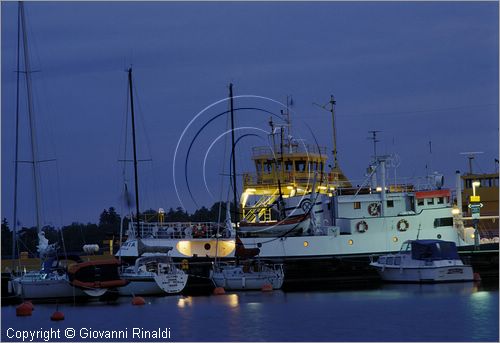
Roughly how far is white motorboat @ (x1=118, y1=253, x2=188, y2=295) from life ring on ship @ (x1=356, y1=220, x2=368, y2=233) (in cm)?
1180

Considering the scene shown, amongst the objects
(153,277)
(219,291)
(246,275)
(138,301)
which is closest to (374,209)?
(246,275)

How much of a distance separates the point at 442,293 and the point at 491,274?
31.7ft

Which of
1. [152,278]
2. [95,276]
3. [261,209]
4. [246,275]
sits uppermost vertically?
[261,209]

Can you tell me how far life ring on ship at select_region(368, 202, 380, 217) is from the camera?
210ft

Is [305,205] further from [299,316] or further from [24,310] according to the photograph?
[24,310]

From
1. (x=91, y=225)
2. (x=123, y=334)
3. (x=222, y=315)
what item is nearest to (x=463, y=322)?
(x=222, y=315)

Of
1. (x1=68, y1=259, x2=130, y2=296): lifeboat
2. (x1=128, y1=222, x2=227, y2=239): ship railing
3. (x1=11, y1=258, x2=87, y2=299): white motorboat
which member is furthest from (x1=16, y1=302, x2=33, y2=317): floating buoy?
(x1=128, y1=222, x2=227, y2=239): ship railing

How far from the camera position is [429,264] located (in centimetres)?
5919

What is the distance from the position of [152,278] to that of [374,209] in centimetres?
1502

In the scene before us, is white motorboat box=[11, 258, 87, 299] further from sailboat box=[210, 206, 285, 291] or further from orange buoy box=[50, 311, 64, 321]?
sailboat box=[210, 206, 285, 291]

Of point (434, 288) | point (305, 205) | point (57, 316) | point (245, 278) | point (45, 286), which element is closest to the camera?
point (57, 316)

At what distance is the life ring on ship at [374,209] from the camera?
63.9m

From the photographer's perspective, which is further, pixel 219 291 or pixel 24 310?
pixel 219 291

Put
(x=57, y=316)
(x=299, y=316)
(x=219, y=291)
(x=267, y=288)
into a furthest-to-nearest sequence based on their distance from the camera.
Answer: (x=267, y=288) < (x=219, y=291) < (x=299, y=316) < (x=57, y=316)
